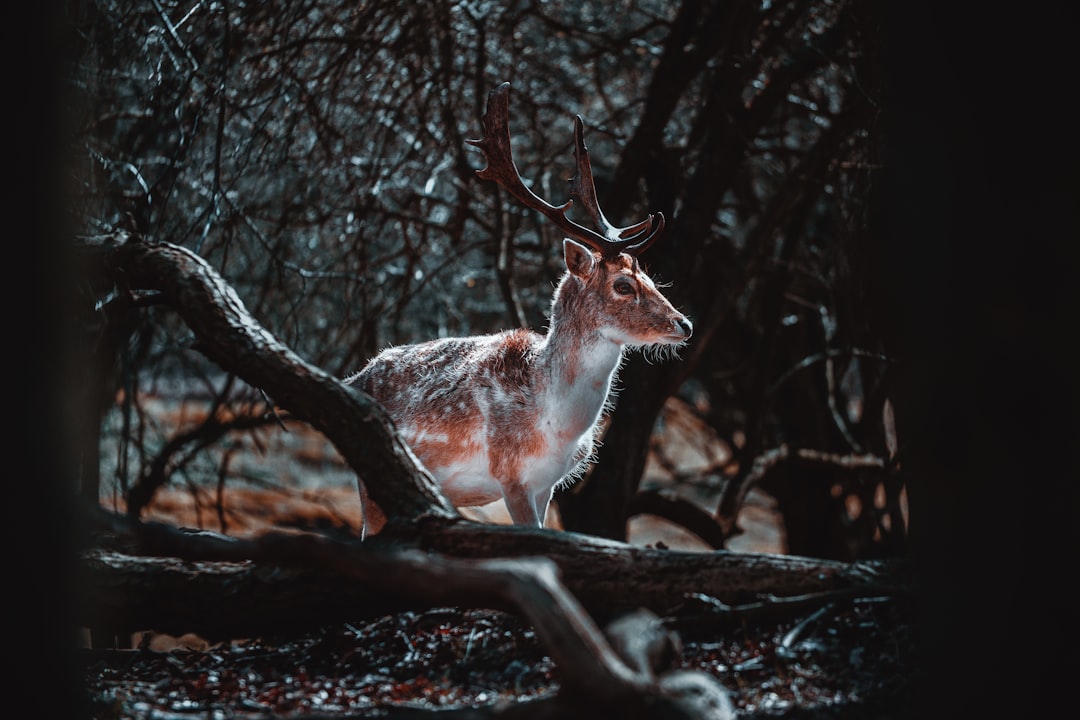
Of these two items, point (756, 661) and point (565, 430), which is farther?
point (565, 430)

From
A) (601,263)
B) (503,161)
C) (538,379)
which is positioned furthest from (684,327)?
(503,161)

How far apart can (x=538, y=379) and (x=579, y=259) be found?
71 cm

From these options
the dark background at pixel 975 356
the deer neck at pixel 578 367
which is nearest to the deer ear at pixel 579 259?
the deer neck at pixel 578 367

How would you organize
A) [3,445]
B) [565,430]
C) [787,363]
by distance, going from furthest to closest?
[787,363] < [565,430] < [3,445]

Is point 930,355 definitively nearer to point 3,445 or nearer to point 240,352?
point 3,445

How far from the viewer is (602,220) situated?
18.9 ft

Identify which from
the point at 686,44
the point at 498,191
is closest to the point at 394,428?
the point at 498,191

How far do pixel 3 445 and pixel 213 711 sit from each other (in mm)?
1629

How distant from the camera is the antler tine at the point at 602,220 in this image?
5562 millimetres

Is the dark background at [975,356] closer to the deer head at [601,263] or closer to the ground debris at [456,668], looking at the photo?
the ground debris at [456,668]

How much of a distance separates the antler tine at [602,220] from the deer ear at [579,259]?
0.12m

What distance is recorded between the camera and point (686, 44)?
8188 millimetres

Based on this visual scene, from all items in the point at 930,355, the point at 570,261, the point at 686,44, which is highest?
the point at 686,44

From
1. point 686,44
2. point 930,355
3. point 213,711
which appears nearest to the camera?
point 930,355
